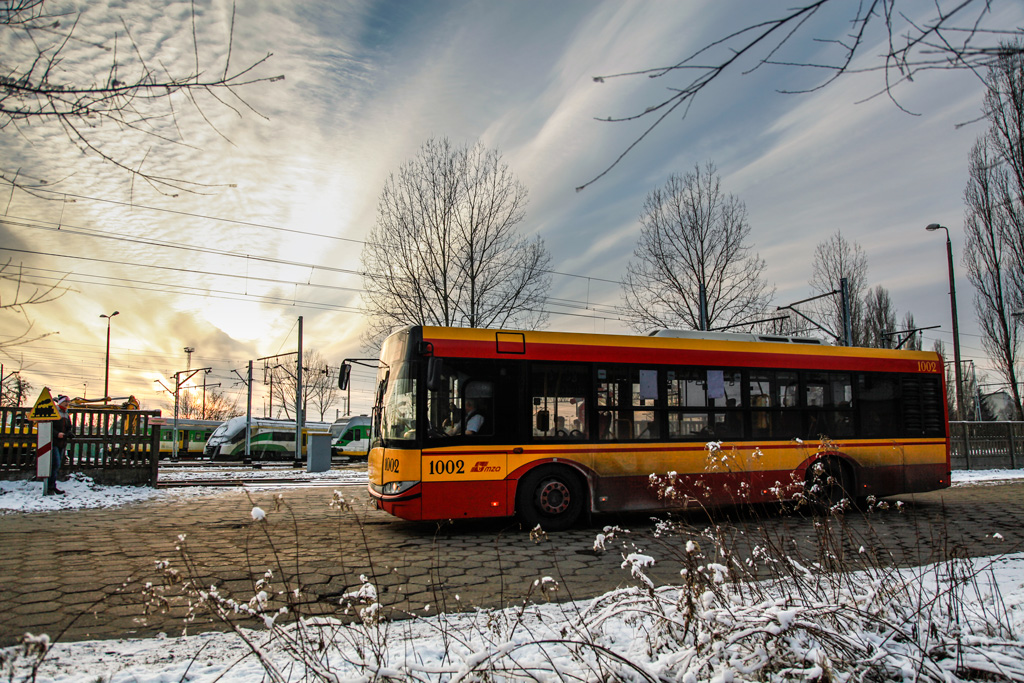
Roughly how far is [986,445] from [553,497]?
20.6 metres

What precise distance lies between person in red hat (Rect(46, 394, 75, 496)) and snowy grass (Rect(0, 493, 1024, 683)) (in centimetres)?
913

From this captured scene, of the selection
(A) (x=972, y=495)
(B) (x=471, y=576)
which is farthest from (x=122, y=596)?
(A) (x=972, y=495)

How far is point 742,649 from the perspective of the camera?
8.31 ft

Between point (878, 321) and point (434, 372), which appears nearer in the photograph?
point (434, 372)

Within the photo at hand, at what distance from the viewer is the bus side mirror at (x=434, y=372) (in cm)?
758

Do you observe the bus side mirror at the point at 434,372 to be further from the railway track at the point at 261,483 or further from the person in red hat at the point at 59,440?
the railway track at the point at 261,483

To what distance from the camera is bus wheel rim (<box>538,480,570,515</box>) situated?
26.6 feet

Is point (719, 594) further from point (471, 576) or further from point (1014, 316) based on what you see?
point (1014, 316)

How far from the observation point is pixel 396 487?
756 centimetres

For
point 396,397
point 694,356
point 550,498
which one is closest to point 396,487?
point 396,397

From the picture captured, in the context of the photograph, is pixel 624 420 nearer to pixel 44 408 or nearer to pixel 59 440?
pixel 59 440

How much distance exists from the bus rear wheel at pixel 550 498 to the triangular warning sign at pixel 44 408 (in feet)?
28.7

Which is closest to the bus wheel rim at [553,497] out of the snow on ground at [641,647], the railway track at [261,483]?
the snow on ground at [641,647]

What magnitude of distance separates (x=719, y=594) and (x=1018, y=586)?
9.99 ft
